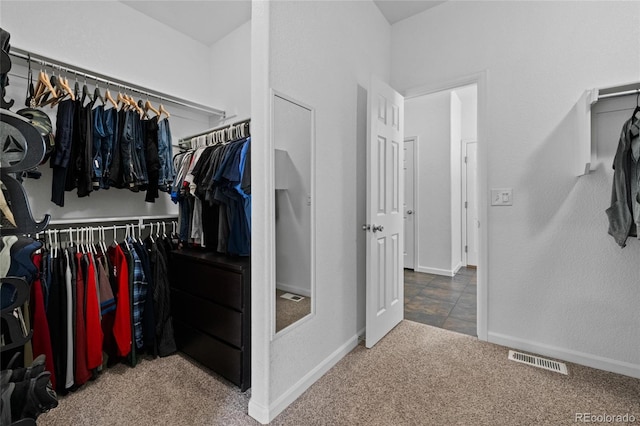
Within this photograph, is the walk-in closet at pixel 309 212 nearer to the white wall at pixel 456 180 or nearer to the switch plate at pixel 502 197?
the switch plate at pixel 502 197

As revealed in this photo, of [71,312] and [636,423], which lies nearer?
[636,423]

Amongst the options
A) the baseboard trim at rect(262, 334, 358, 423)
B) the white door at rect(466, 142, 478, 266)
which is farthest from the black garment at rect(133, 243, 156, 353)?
the white door at rect(466, 142, 478, 266)

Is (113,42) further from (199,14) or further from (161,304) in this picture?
(161,304)

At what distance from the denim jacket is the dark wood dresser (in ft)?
7.41

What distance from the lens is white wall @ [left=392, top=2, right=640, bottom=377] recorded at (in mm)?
1938

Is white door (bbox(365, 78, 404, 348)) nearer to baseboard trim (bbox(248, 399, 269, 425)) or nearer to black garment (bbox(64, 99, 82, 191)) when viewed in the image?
baseboard trim (bbox(248, 399, 269, 425))

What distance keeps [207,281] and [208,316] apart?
23 cm

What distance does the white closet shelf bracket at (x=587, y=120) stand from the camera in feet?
5.92

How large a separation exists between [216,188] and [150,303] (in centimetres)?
102

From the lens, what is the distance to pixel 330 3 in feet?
6.53

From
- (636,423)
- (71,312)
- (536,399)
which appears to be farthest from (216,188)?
(636,423)

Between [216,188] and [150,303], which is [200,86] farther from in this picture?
[150,303]

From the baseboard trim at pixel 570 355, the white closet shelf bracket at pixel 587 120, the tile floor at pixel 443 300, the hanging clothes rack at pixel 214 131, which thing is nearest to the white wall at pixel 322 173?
the hanging clothes rack at pixel 214 131

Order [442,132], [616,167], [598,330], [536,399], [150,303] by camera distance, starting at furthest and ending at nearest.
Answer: [442,132] < [150,303] < [598,330] < [616,167] < [536,399]
